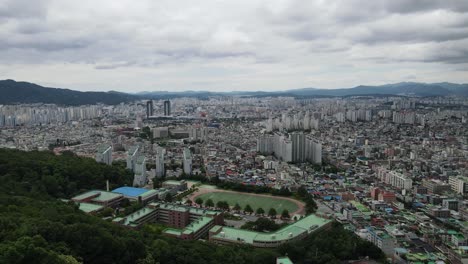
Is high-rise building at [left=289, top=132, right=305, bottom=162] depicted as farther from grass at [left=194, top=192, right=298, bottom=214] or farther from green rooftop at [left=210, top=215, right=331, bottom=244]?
green rooftop at [left=210, top=215, right=331, bottom=244]

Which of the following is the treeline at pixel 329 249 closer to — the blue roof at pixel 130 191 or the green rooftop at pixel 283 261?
the green rooftop at pixel 283 261

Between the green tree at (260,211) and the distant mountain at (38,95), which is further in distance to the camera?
the distant mountain at (38,95)

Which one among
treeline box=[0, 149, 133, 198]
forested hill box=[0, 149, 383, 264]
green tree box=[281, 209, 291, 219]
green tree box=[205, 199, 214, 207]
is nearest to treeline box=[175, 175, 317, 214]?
green tree box=[281, 209, 291, 219]

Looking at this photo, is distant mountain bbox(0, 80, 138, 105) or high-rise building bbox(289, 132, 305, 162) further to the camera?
distant mountain bbox(0, 80, 138, 105)

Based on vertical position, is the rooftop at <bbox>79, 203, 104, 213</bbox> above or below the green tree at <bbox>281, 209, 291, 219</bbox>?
above

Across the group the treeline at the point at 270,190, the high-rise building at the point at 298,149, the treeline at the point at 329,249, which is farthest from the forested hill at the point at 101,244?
the high-rise building at the point at 298,149

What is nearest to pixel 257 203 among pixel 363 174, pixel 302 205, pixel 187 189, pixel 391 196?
pixel 302 205

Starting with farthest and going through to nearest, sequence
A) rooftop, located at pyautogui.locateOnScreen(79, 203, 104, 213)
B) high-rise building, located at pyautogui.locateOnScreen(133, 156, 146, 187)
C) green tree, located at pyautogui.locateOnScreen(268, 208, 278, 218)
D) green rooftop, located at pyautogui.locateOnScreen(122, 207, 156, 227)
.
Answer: high-rise building, located at pyautogui.locateOnScreen(133, 156, 146, 187) → green tree, located at pyautogui.locateOnScreen(268, 208, 278, 218) → rooftop, located at pyautogui.locateOnScreen(79, 203, 104, 213) → green rooftop, located at pyautogui.locateOnScreen(122, 207, 156, 227)

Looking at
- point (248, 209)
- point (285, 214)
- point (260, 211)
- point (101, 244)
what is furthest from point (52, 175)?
point (285, 214)

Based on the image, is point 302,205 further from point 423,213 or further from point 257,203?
point 423,213
